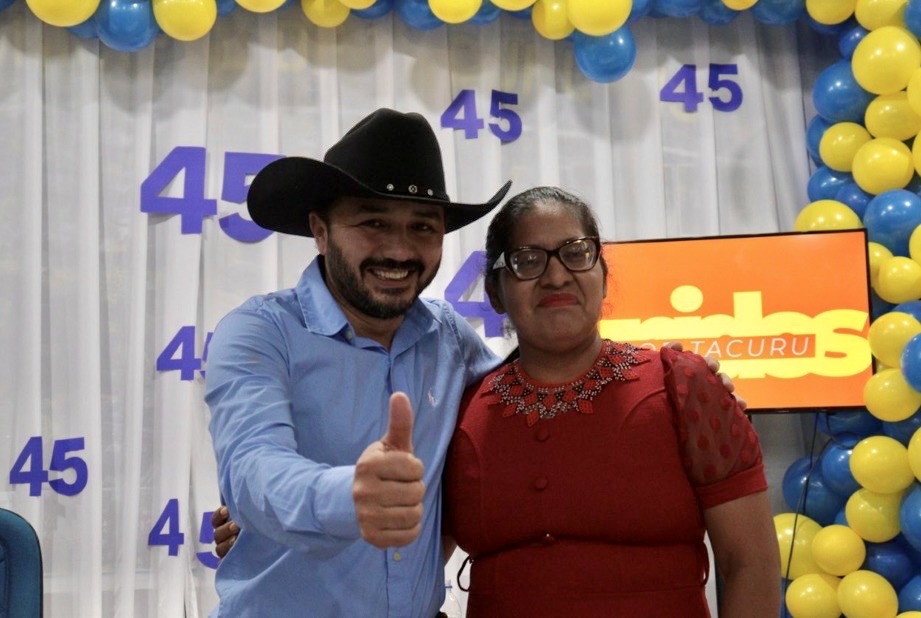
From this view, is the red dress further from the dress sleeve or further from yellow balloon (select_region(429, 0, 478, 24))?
yellow balloon (select_region(429, 0, 478, 24))

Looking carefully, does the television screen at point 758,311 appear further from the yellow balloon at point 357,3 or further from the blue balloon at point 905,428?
the yellow balloon at point 357,3

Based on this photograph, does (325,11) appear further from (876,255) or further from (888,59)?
(876,255)

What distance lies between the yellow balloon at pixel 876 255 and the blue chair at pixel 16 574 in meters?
2.95

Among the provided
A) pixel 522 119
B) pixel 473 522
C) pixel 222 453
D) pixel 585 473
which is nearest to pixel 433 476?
pixel 473 522

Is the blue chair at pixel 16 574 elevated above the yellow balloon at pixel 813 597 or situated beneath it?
elevated above

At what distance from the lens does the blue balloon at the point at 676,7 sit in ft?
13.4

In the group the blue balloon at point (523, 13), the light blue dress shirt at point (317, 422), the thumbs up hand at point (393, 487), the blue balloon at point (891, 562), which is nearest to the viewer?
the thumbs up hand at point (393, 487)

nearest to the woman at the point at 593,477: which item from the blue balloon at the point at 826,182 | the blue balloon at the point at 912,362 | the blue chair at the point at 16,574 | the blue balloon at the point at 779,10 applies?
the blue chair at the point at 16,574

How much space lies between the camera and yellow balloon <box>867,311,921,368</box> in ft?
11.8

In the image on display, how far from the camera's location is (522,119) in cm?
432

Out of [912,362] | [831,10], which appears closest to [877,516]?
[912,362]

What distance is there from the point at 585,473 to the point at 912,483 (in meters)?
2.32

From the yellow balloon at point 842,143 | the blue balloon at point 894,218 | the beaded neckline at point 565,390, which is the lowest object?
the beaded neckline at point 565,390

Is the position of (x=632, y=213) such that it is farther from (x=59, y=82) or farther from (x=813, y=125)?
(x=59, y=82)
